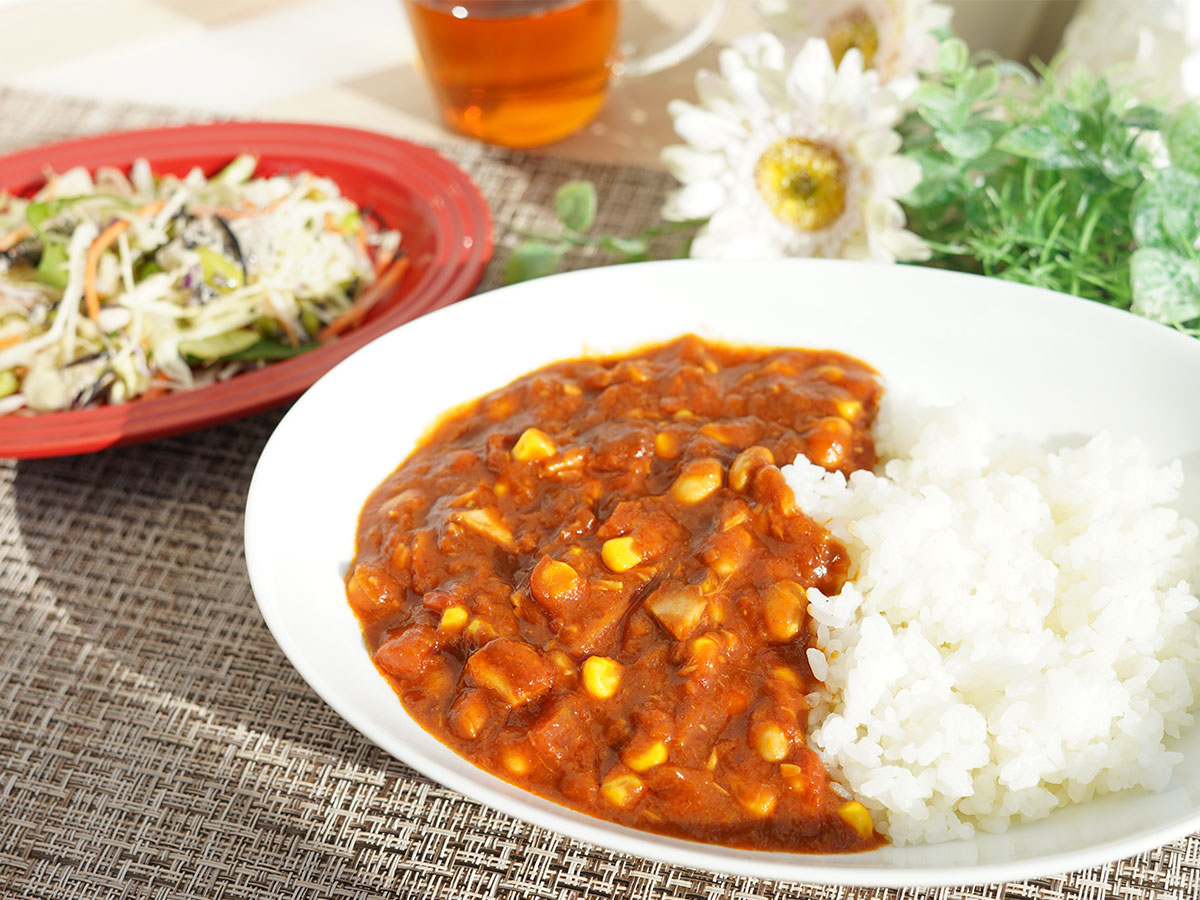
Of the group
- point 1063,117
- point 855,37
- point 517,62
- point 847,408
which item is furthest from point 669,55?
point 847,408

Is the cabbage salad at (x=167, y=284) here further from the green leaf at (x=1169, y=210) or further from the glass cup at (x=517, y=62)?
the green leaf at (x=1169, y=210)

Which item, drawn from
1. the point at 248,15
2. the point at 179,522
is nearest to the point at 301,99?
the point at 248,15

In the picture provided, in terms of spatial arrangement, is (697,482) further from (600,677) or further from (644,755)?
(644,755)

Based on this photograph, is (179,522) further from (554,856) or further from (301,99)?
(301,99)

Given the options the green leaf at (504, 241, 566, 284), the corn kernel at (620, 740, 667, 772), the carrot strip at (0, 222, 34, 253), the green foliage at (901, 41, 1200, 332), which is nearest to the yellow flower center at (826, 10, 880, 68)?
the green foliage at (901, 41, 1200, 332)

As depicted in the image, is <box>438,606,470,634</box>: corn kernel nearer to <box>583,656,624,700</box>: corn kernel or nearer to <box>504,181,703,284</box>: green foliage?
<box>583,656,624,700</box>: corn kernel

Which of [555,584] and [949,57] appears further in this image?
[949,57]

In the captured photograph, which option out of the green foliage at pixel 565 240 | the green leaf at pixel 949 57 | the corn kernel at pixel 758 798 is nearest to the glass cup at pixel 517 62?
the green foliage at pixel 565 240
